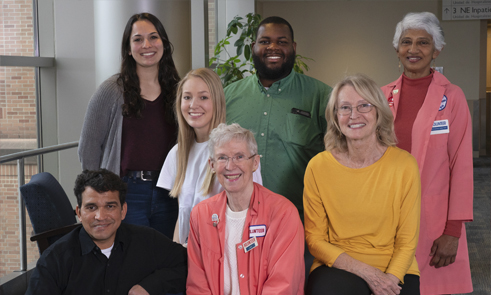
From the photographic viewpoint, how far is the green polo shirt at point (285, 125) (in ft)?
8.52

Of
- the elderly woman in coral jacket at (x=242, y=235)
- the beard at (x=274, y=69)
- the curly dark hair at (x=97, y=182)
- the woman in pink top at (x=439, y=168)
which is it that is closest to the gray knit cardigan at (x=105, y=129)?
the curly dark hair at (x=97, y=182)

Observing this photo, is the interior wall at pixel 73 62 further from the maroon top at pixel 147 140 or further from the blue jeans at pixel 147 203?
the blue jeans at pixel 147 203

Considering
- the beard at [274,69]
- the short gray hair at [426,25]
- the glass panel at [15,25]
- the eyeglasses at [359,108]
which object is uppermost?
the glass panel at [15,25]

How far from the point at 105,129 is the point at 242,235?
1.05 meters

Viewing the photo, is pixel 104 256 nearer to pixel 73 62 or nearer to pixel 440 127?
pixel 440 127

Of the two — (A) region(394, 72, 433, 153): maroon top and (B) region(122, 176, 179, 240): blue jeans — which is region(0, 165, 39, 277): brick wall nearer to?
(B) region(122, 176, 179, 240): blue jeans

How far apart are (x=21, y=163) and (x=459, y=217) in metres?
2.80

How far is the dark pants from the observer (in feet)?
6.34

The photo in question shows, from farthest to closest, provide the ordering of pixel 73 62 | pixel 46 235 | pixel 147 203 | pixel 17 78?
pixel 73 62 < pixel 17 78 < pixel 147 203 < pixel 46 235

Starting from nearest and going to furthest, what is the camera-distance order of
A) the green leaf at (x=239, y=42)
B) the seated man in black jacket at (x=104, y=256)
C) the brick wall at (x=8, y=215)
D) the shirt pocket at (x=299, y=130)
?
1. the seated man in black jacket at (x=104, y=256)
2. the shirt pocket at (x=299, y=130)
3. the brick wall at (x=8, y=215)
4. the green leaf at (x=239, y=42)

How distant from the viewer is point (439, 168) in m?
2.32

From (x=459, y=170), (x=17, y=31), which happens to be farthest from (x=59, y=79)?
(x=459, y=170)

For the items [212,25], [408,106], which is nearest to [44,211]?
[408,106]

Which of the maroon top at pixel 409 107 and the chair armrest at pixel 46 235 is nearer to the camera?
the chair armrest at pixel 46 235
